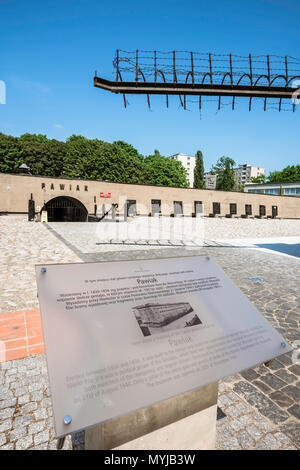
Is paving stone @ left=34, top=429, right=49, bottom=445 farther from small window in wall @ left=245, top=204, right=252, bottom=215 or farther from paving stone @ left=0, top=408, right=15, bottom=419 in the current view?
small window in wall @ left=245, top=204, right=252, bottom=215

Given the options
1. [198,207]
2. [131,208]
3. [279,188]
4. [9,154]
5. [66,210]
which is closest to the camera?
[66,210]

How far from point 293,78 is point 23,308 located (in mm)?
8298

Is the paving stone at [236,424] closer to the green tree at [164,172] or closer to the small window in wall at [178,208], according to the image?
the small window in wall at [178,208]

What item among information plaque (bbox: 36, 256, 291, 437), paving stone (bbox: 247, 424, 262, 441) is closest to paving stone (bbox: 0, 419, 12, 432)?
information plaque (bbox: 36, 256, 291, 437)

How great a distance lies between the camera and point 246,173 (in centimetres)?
14038

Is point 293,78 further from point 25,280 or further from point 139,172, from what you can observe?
point 139,172

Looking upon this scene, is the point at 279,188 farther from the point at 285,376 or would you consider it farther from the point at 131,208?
the point at 285,376

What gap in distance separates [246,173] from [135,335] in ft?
504

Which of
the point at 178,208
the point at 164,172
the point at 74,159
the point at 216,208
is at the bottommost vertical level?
the point at 178,208

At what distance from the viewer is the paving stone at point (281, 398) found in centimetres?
254

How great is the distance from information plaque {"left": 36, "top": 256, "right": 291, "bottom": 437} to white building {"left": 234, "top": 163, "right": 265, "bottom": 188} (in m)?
143

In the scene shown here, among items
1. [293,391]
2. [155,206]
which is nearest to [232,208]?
[155,206]

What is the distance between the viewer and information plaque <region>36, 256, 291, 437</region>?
139 centimetres
